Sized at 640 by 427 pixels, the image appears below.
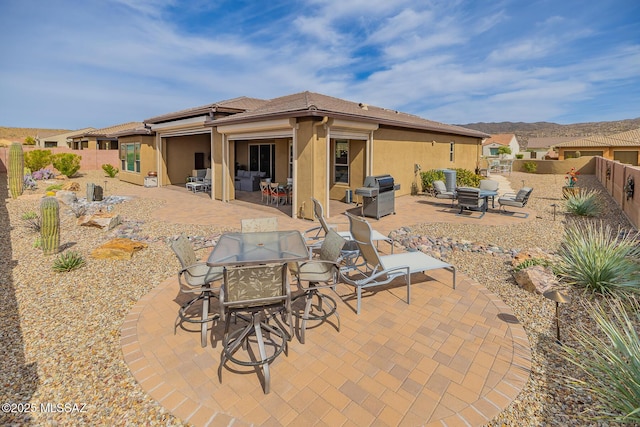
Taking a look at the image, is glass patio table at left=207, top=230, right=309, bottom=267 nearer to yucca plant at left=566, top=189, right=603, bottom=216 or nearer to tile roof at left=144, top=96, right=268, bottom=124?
yucca plant at left=566, top=189, right=603, bottom=216

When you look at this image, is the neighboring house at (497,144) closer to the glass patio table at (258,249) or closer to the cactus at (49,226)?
the glass patio table at (258,249)

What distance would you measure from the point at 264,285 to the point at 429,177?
48.1 feet

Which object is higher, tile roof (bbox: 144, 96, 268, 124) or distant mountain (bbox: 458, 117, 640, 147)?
distant mountain (bbox: 458, 117, 640, 147)

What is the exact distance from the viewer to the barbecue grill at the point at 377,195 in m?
10.6

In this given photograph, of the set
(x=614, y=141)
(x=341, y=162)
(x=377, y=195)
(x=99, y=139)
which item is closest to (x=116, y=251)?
(x=377, y=195)

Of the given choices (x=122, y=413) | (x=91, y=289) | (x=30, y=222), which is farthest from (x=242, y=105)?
(x=122, y=413)

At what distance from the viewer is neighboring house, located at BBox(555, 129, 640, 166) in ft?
114

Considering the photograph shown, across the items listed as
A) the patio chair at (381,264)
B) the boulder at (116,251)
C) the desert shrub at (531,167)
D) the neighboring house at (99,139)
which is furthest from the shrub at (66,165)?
the desert shrub at (531,167)

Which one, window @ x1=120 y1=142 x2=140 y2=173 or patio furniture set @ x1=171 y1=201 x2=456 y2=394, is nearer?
patio furniture set @ x1=171 y1=201 x2=456 y2=394

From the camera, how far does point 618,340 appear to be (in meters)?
2.68

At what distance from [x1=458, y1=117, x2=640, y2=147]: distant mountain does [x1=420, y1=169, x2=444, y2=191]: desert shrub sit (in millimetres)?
77255

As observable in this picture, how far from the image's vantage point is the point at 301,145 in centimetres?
1064

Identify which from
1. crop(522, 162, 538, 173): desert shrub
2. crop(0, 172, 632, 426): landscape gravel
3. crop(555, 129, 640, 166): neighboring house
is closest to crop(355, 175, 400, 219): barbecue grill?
crop(0, 172, 632, 426): landscape gravel

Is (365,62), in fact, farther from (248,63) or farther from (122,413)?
(122,413)
